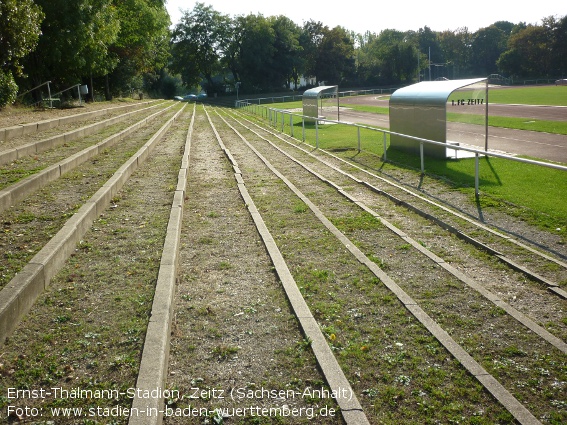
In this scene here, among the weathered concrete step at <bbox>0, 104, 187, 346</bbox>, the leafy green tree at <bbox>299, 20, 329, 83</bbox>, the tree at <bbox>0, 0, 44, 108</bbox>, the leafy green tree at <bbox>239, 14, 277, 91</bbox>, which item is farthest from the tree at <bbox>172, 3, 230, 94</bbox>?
the weathered concrete step at <bbox>0, 104, 187, 346</bbox>

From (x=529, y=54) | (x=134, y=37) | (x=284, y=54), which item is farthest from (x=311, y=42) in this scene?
(x=134, y=37)

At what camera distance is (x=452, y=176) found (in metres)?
14.0

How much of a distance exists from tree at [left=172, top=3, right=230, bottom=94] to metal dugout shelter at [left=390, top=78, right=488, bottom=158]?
8765 cm

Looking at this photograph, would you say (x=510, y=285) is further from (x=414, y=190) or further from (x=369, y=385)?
(x=414, y=190)

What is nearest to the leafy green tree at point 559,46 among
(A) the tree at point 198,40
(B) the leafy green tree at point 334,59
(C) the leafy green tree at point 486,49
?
(C) the leafy green tree at point 486,49

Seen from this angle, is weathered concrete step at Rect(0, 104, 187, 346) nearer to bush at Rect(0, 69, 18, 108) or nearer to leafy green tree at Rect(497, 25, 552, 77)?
bush at Rect(0, 69, 18, 108)

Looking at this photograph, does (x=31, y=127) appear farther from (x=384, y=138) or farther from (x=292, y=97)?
(x=292, y=97)

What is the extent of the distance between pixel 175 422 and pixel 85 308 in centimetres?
205

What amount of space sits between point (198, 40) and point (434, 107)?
3678 inches

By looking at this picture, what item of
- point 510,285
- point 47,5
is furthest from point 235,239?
point 47,5

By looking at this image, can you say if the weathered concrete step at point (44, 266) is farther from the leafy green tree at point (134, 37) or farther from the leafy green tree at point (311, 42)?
the leafy green tree at point (311, 42)

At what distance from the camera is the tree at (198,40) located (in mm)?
103250

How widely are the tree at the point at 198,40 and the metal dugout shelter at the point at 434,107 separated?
288 ft

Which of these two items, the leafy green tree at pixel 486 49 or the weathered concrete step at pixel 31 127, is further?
the leafy green tree at pixel 486 49
